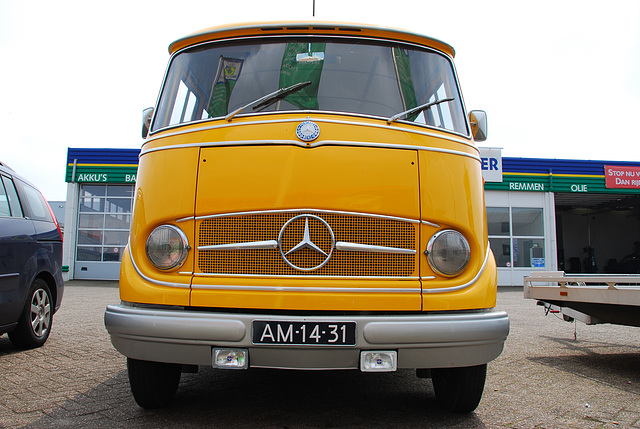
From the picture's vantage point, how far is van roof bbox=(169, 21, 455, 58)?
3.42 metres

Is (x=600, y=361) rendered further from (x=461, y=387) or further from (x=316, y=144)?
(x=316, y=144)

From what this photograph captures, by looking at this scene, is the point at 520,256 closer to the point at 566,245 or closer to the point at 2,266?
the point at 566,245

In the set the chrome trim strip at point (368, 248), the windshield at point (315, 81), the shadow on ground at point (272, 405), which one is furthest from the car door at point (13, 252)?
the chrome trim strip at point (368, 248)

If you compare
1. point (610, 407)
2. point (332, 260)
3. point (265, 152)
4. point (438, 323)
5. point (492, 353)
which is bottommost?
point (610, 407)

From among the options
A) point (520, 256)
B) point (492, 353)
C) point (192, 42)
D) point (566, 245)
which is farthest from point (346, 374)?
point (566, 245)

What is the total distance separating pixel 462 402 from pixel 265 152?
1937mm

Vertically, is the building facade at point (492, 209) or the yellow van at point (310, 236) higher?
the building facade at point (492, 209)

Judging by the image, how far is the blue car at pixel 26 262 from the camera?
4.81 metres

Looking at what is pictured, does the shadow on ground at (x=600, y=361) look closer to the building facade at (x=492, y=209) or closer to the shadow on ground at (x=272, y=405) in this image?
the shadow on ground at (x=272, y=405)

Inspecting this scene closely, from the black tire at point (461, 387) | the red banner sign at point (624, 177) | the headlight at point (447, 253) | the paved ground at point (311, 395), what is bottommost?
the paved ground at point (311, 395)

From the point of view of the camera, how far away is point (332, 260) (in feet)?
9.22

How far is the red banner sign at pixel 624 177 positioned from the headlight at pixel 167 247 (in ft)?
78.0

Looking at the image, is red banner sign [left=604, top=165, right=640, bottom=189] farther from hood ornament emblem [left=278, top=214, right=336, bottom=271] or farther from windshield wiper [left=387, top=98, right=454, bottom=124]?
hood ornament emblem [left=278, top=214, right=336, bottom=271]

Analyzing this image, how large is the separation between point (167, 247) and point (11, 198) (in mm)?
3351
